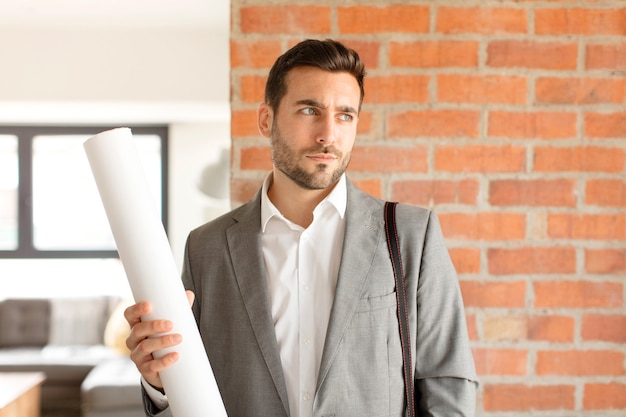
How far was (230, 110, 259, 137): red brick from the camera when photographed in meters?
1.66

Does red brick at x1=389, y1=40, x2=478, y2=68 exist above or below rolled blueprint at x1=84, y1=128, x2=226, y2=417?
above

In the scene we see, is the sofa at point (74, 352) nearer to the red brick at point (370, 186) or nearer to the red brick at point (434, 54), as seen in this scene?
the red brick at point (370, 186)

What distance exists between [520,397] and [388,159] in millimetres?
742

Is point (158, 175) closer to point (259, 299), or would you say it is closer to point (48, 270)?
point (48, 270)

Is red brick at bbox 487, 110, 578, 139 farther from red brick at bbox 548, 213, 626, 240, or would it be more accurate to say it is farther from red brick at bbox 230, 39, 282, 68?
red brick at bbox 230, 39, 282, 68

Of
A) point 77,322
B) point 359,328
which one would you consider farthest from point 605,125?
point 77,322

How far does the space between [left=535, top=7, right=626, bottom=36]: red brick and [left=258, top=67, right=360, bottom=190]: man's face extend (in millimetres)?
687

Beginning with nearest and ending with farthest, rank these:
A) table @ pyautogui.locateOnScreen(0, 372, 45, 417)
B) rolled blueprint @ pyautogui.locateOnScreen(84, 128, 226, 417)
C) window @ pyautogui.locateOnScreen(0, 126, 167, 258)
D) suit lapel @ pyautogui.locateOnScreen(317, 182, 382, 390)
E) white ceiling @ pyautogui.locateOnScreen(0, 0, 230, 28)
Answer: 1. rolled blueprint @ pyautogui.locateOnScreen(84, 128, 226, 417)
2. suit lapel @ pyautogui.locateOnScreen(317, 182, 382, 390)
3. table @ pyautogui.locateOnScreen(0, 372, 45, 417)
4. white ceiling @ pyautogui.locateOnScreen(0, 0, 230, 28)
5. window @ pyautogui.locateOnScreen(0, 126, 167, 258)

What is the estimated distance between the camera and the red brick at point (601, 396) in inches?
66.3

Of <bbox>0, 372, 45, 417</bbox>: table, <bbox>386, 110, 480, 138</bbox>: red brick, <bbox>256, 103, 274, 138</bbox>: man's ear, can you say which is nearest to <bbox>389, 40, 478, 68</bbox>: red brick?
<bbox>386, 110, 480, 138</bbox>: red brick

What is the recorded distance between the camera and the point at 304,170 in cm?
127

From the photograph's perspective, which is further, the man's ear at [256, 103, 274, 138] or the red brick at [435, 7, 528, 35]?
the red brick at [435, 7, 528, 35]

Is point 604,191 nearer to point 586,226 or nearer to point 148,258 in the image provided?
point 586,226

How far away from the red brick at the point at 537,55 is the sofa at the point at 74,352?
144 inches
